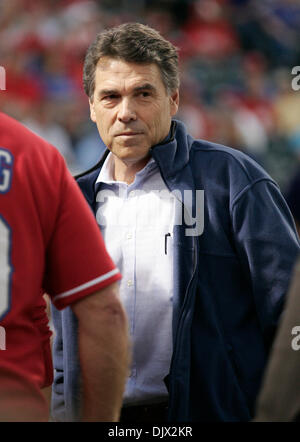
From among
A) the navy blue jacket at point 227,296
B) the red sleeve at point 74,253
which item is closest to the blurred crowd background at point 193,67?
the navy blue jacket at point 227,296

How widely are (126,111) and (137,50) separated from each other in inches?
8.3

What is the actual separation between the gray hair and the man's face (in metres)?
0.02

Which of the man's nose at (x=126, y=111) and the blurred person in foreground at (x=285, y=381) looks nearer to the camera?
the blurred person in foreground at (x=285, y=381)

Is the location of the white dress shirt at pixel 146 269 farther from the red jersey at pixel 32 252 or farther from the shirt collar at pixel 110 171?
the red jersey at pixel 32 252

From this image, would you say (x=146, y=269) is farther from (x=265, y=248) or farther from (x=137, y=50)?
(x=137, y=50)

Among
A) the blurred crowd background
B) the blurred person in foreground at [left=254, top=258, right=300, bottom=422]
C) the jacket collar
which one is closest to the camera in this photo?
the blurred person in foreground at [left=254, top=258, right=300, bottom=422]

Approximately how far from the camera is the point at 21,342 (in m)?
1.52

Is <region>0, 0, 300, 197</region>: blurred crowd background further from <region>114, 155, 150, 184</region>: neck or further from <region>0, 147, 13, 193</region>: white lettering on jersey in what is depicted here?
<region>0, 147, 13, 193</region>: white lettering on jersey

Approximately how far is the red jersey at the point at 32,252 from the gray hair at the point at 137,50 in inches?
37.3

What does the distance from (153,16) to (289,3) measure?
243cm

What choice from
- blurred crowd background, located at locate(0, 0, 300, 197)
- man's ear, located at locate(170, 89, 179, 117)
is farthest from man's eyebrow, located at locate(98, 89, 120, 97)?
blurred crowd background, located at locate(0, 0, 300, 197)

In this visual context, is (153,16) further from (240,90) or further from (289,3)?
(289,3)

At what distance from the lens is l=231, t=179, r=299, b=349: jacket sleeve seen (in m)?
2.10

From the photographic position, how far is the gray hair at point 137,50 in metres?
2.37
